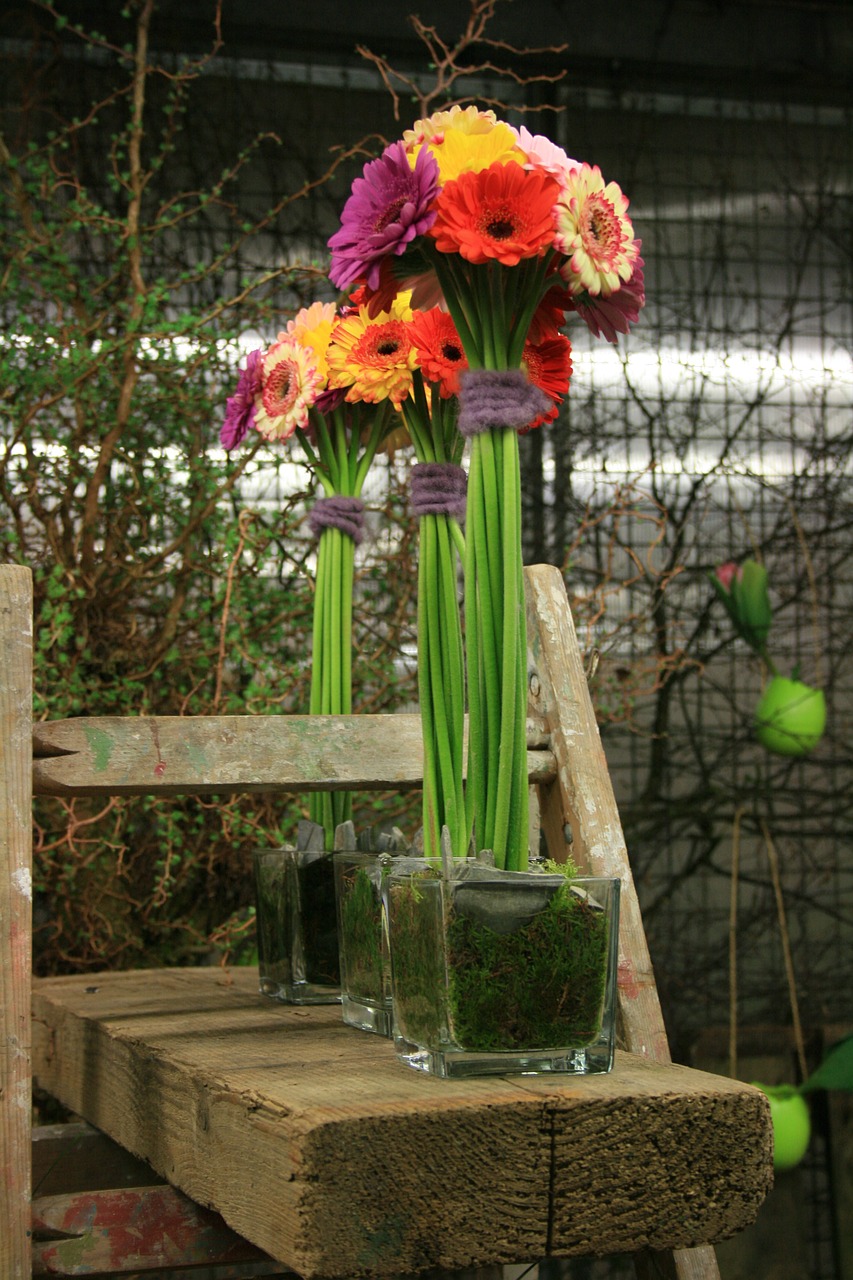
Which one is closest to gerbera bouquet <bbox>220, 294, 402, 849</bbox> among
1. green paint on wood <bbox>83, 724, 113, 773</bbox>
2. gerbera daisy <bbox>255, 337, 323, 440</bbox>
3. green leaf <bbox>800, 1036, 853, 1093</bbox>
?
gerbera daisy <bbox>255, 337, 323, 440</bbox>

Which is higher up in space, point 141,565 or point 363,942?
point 141,565

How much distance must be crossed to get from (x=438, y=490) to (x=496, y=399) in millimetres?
111

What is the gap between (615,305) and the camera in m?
0.76

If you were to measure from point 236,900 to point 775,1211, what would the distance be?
1038 mm

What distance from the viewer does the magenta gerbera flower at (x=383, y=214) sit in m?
0.69

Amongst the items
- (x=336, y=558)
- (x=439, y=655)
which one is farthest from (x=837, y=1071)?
(x=439, y=655)

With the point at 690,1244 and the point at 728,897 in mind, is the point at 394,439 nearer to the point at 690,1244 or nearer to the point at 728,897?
the point at 690,1244

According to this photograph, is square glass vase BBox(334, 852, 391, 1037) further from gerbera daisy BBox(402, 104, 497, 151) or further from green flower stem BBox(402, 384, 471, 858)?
gerbera daisy BBox(402, 104, 497, 151)

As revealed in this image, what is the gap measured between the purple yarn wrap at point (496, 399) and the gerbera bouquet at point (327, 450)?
0.86 feet

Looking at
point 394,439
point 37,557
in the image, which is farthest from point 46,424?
point 394,439

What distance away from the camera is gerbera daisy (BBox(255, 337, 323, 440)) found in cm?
97

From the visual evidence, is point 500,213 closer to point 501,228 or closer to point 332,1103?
point 501,228

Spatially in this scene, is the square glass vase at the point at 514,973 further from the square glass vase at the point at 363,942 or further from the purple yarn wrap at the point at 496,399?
the purple yarn wrap at the point at 496,399

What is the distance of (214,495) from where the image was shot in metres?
1.66
